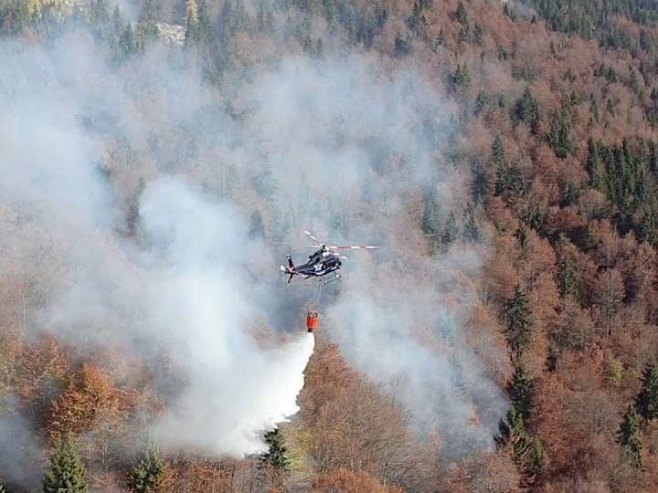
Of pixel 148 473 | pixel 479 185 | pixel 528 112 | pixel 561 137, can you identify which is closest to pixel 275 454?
pixel 148 473

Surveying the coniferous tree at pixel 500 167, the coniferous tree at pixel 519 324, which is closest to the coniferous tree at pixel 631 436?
the coniferous tree at pixel 519 324

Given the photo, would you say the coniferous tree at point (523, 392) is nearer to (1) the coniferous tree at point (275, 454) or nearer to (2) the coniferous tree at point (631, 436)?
(2) the coniferous tree at point (631, 436)

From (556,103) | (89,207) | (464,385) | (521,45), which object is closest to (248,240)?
(89,207)

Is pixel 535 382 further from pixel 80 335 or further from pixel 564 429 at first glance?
pixel 80 335

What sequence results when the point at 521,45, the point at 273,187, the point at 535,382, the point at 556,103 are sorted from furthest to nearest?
the point at 521,45 → the point at 556,103 → the point at 273,187 → the point at 535,382

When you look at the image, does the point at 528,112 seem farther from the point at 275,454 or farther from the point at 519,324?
the point at 275,454

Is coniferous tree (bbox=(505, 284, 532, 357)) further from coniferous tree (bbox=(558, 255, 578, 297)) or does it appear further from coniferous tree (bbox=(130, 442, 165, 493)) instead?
coniferous tree (bbox=(130, 442, 165, 493))

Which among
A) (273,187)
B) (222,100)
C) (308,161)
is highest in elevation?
(222,100)

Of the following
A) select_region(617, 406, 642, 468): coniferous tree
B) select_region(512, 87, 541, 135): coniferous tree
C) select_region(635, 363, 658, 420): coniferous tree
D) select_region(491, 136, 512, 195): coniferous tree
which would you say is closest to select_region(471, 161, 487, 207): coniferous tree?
select_region(491, 136, 512, 195): coniferous tree
